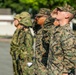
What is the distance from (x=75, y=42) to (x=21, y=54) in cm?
297

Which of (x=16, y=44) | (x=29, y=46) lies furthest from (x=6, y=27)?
(x=29, y=46)

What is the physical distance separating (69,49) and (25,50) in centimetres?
287

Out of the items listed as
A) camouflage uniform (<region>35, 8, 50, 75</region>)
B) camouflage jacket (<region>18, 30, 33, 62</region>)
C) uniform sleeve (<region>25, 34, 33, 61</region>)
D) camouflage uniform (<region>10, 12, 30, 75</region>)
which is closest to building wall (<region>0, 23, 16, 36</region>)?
camouflage uniform (<region>10, 12, 30, 75</region>)

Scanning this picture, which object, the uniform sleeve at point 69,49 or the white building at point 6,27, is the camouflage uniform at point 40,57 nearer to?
the uniform sleeve at point 69,49

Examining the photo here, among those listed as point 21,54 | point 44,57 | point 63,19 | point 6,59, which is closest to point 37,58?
point 44,57

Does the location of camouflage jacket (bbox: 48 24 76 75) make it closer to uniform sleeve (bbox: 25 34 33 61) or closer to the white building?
uniform sleeve (bbox: 25 34 33 61)

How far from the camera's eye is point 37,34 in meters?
7.27

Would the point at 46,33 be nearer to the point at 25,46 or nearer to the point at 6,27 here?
Answer: the point at 25,46

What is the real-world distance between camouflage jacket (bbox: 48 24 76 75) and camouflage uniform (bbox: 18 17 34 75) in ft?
8.29

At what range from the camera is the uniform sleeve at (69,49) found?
5309 millimetres

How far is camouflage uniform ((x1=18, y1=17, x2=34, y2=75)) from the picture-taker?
805cm

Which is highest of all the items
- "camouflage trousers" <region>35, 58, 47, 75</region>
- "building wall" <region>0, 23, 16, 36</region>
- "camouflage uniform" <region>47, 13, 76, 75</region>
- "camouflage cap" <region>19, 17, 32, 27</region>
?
"camouflage cap" <region>19, 17, 32, 27</region>

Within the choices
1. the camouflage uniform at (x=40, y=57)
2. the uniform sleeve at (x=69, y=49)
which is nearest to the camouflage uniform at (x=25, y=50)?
the camouflage uniform at (x=40, y=57)

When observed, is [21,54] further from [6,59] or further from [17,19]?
[6,59]
